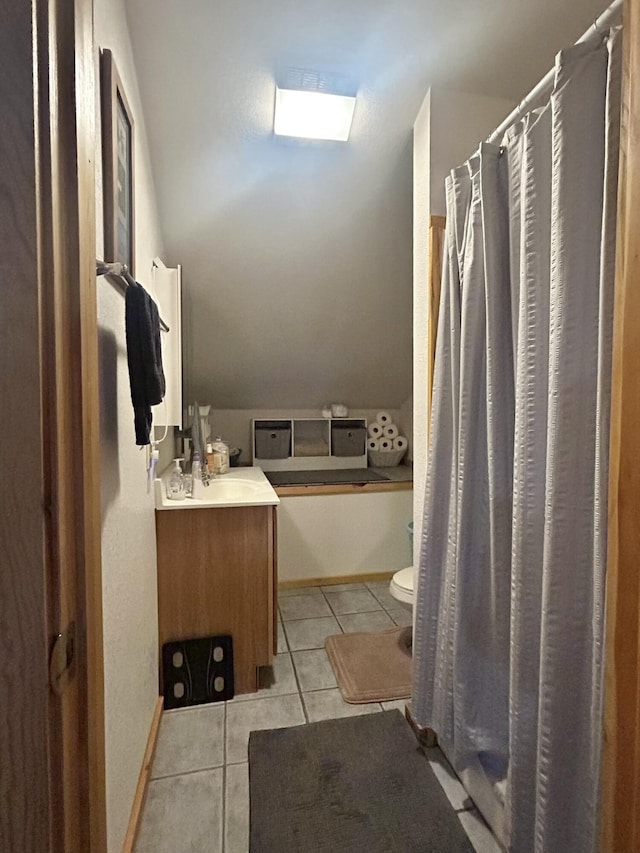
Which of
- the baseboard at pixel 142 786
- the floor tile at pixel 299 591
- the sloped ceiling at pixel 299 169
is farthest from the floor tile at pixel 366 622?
the sloped ceiling at pixel 299 169

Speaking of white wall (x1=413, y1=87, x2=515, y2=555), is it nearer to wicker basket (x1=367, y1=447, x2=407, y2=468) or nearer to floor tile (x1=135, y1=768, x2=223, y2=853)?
floor tile (x1=135, y1=768, x2=223, y2=853)

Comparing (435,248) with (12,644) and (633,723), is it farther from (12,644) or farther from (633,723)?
(12,644)

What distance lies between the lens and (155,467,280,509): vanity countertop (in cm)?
180

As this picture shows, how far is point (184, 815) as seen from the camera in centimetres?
129

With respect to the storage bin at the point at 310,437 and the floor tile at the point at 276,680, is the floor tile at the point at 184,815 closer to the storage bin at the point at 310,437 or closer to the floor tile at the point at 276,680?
the floor tile at the point at 276,680

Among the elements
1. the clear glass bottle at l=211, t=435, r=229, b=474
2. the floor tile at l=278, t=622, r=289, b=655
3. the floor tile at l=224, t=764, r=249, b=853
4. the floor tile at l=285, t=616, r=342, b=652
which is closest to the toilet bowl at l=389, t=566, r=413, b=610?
Answer: the floor tile at l=285, t=616, r=342, b=652

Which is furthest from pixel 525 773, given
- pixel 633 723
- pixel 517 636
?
pixel 633 723

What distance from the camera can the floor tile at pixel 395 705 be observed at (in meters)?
1.76

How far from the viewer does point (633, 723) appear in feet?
1.97

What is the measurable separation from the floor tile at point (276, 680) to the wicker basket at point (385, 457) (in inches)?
71.1

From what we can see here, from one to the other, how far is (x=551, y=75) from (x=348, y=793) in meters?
2.01

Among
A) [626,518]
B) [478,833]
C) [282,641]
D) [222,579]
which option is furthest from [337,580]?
[626,518]

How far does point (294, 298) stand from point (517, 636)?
220 centimetres

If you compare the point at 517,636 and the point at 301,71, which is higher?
the point at 301,71
